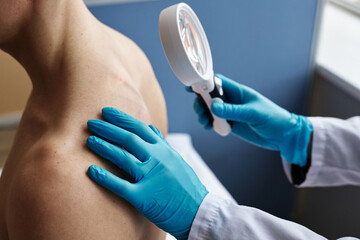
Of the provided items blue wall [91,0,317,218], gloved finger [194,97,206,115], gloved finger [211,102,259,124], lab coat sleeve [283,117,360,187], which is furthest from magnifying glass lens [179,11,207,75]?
blue wall [91,0,317,218]

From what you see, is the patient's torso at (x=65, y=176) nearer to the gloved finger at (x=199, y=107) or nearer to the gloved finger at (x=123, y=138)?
the gloved finger at (x=123, y=138)

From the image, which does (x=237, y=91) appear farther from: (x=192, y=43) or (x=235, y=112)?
(x=192, y=43)

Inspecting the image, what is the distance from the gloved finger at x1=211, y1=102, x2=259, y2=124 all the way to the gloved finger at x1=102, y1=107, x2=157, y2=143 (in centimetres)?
27

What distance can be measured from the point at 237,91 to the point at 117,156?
60 cm

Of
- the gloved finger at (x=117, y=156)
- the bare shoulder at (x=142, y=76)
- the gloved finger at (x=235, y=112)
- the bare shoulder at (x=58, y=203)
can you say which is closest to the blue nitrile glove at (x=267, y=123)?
the gloved finger at (x=235, y=112)

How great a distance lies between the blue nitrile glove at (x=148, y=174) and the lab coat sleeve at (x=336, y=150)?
50cm

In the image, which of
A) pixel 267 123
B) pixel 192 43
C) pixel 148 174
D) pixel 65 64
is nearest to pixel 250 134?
pixel 267 123

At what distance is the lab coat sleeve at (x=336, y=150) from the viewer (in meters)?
1.26

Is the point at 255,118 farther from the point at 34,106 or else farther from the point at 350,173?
the point at 34,106

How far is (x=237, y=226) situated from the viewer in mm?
904

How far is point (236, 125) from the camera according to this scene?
136 cm

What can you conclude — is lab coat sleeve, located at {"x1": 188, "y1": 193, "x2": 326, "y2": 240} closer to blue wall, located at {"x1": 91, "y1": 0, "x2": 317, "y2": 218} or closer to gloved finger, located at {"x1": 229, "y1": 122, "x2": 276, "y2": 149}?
gloved finger, located at {"x1": 229, "y1": 122, "x2": 276, "y2": 149}

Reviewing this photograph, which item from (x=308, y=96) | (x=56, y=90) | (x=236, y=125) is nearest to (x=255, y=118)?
(x=236, y=125)

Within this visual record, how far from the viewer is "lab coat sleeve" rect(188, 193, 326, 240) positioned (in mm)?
896
